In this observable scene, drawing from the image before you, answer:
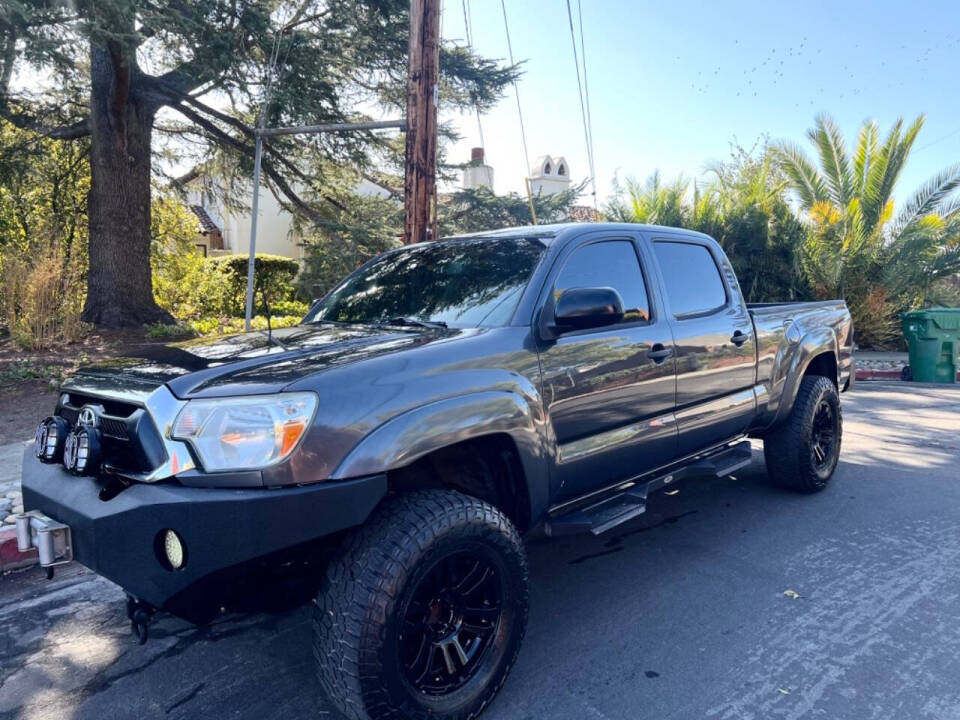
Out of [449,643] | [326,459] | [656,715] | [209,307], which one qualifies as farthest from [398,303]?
[209,307]

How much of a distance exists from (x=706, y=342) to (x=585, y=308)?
1.39 metres

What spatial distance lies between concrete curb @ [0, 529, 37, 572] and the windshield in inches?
85.2

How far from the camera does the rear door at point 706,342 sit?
4.04 metres

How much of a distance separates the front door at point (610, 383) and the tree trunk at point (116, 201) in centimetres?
1051

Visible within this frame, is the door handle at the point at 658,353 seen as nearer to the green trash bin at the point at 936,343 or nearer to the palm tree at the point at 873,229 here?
the green trash bin at the point at 936,343

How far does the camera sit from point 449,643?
8.54 ft

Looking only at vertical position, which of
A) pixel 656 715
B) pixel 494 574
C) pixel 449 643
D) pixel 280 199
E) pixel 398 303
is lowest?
pixel 656 715

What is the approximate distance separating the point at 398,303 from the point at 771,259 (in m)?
13.8

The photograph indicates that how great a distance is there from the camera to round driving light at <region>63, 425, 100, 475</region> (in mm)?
2596

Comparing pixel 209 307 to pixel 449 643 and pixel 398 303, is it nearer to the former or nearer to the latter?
pixel 398 303

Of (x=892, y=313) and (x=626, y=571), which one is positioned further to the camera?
(x=892, y=313)

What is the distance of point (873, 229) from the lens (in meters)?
15.9

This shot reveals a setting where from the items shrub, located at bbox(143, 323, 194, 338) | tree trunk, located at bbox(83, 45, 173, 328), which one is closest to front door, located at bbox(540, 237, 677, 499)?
shrub, located at bbox(143, 323, 194, 338)

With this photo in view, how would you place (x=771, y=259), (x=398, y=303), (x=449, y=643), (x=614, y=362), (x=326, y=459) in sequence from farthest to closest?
(x=771, y=259) < (x=398, y=303) < (x=614, y=362) < (x=449, y=643) < (x=326, y=459)
